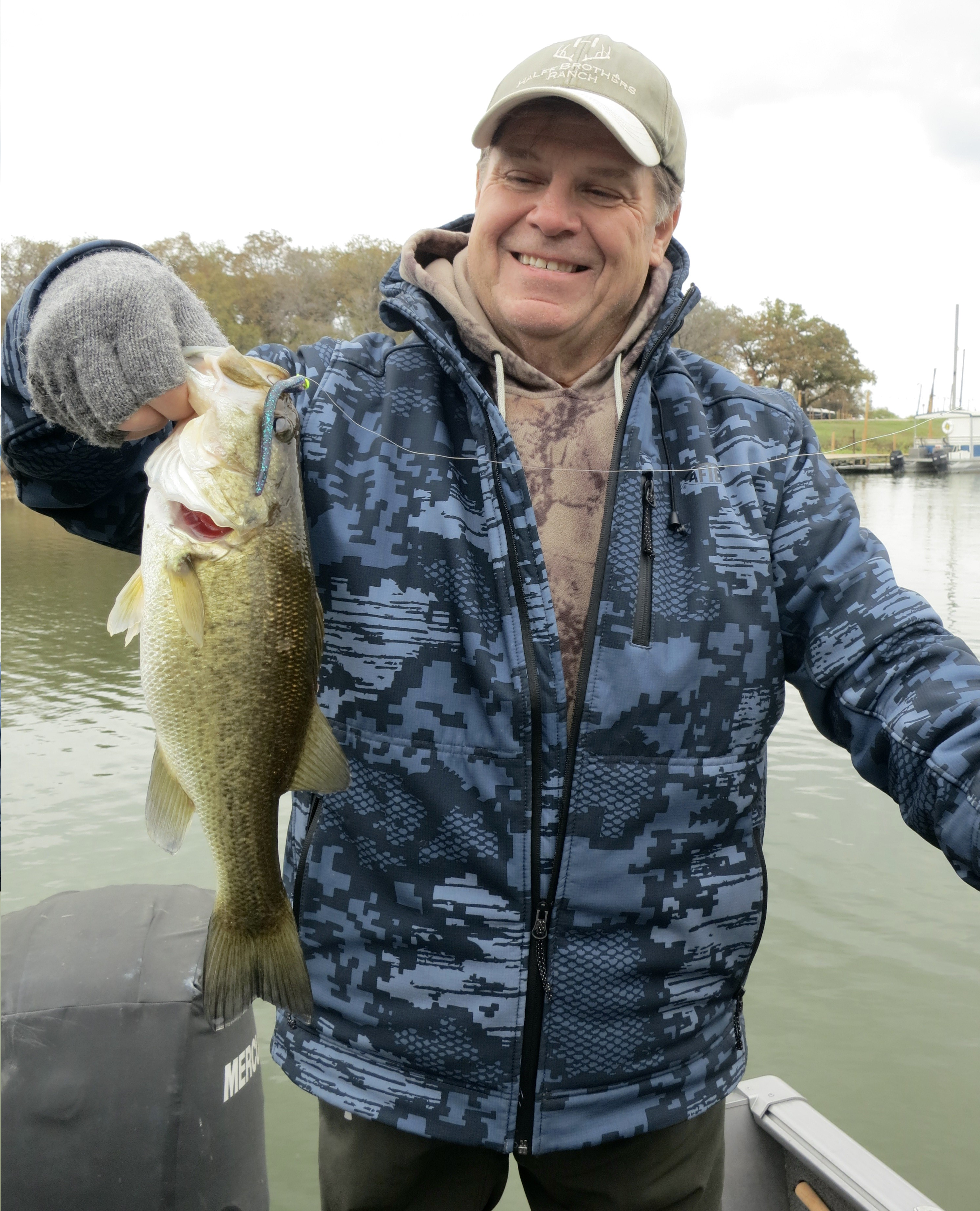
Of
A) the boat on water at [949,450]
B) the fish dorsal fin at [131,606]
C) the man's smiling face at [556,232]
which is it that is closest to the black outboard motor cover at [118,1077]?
the fish dorsal fin at [131,606]

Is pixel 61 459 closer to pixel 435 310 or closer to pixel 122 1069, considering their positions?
pixel 435 310

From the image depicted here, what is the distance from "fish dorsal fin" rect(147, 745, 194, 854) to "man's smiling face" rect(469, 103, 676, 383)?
4.08ft

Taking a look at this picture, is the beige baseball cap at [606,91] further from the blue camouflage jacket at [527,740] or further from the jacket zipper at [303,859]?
the jacket zipper at [303,859]

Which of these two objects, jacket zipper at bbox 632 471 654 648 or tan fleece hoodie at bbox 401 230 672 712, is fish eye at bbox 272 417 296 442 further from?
jacket zipper at bbox 632 471 654 648

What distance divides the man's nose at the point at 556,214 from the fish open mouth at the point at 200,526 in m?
1.01

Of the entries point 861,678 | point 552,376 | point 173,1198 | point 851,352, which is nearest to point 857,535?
point 861,678

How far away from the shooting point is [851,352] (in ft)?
228

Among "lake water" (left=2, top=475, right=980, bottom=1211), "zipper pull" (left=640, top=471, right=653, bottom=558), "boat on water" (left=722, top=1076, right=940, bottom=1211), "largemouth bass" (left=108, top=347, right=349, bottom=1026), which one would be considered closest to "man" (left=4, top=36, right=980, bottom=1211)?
"zipper pull" (left=640, top=471, right=653, bottom=558)

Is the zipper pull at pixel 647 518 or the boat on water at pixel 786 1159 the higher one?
the zipper pull at pixel 647 518

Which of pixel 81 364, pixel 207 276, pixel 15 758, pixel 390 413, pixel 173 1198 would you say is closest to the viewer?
pixel 81 364

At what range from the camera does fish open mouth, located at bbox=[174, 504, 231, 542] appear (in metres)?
1.92

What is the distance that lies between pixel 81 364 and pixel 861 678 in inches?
63.6

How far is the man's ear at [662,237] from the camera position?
8.22ft

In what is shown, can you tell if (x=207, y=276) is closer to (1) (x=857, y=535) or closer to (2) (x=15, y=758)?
(2) (x=15, y=758)
